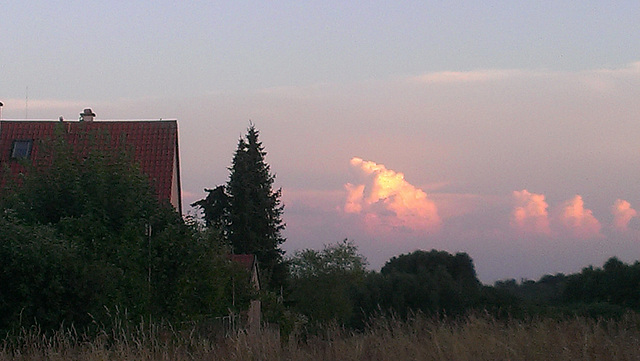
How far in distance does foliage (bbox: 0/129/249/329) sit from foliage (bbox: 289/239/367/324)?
118ft

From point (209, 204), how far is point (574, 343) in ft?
126

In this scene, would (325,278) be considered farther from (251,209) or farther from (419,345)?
(419,345)

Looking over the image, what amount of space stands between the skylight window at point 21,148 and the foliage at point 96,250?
12.3 m

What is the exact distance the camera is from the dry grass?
9.68 metres

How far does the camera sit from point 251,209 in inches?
1801

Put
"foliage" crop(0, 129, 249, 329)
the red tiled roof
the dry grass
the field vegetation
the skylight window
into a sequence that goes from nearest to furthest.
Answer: the dry grass, the field vegetation, "foliage" crop(0, 129, 249, 329), the red tiled roof, the skylight window

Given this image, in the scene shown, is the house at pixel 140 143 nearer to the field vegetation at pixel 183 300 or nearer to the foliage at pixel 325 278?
the field vegetation at pixel 183 300

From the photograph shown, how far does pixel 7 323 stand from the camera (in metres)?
15.2

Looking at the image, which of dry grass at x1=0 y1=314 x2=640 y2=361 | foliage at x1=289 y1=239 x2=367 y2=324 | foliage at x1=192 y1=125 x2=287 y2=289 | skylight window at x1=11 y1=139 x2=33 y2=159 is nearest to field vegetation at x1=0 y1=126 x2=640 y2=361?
dry grass at x1=0 y1=314 x2=640 y2=361

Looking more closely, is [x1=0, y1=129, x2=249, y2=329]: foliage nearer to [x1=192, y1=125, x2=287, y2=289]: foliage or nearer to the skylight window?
the skylight window

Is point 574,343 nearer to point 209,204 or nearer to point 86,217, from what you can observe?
point 86,217

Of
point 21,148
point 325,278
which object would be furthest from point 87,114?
point 325,278

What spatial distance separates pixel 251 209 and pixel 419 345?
35684mm

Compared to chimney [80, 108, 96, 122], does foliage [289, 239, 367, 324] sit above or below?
below
